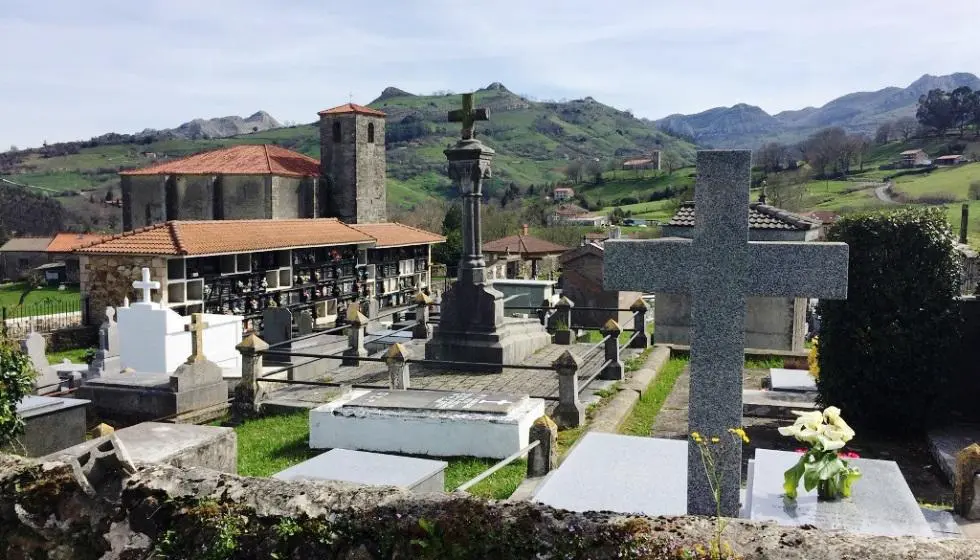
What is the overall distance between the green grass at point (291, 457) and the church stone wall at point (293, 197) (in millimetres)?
21154

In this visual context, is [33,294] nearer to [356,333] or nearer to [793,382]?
[356,333]

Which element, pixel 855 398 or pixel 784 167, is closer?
pixel 855 398

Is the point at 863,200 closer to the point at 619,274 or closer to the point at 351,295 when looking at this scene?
the point at 351,295

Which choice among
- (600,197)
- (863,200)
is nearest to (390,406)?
(863,200)

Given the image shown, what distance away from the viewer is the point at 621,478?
569cm

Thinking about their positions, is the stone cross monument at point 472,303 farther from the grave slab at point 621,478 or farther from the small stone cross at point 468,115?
the grave slab at point 621,478

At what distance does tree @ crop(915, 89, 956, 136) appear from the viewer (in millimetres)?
90125

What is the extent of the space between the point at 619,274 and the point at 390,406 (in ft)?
14.5

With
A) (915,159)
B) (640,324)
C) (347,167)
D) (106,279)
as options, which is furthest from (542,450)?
(915,159)

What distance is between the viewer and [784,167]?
85125 millimetres

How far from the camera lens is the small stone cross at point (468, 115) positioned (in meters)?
14.3

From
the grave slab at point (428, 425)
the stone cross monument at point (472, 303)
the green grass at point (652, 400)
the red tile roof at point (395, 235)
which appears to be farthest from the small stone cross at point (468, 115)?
the red tile roof at point (395, 235)

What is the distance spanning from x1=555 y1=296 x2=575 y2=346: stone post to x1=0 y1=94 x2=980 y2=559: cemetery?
0.04 metres

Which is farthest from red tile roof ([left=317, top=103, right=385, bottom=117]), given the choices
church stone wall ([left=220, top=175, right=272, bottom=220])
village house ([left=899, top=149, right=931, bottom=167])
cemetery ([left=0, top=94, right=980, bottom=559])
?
village house ([left=899, top=149, right=931, bottom=167])
